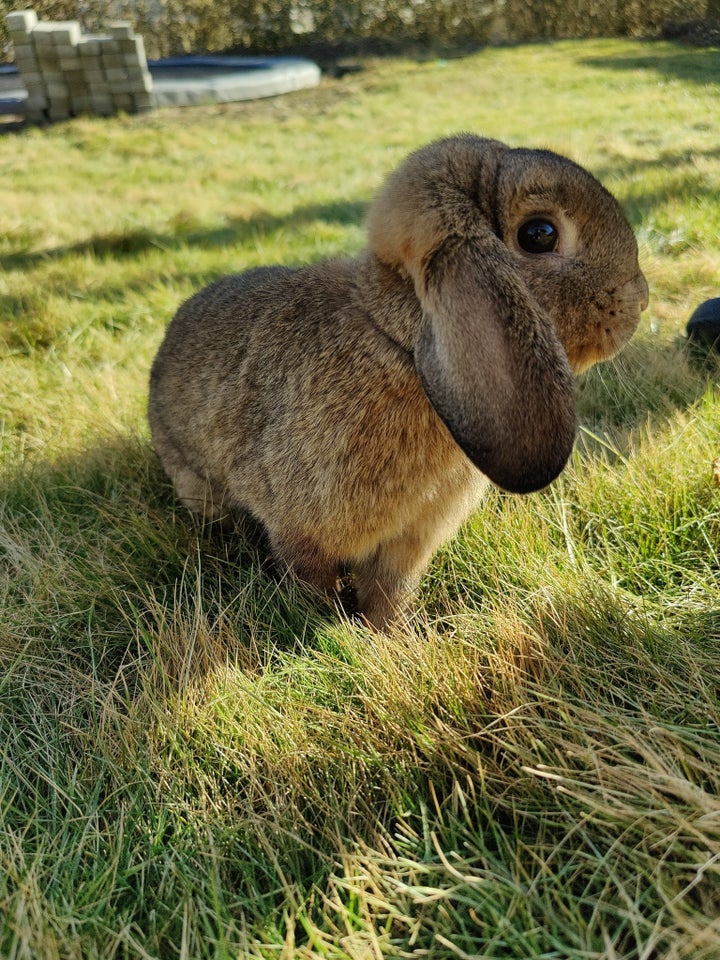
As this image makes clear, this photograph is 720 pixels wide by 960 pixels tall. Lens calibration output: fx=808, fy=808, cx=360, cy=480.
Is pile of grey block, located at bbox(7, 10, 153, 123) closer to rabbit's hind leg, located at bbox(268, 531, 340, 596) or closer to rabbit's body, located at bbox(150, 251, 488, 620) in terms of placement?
rabbit's body, located at bbox(150, 251, 488, 620)

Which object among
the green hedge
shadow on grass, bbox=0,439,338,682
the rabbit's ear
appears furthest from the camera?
the green hedge

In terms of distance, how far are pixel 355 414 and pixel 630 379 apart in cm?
145

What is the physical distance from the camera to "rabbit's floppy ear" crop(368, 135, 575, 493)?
156 centimetres

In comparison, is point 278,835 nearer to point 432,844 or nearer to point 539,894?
point 432,844

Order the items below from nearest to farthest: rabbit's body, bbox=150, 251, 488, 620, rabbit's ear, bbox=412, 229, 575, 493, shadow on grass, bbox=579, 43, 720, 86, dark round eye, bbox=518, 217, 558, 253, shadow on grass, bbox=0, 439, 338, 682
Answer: rabbit's ear, bbox=412, 229, 575, 493, dark round eye, bbox=518, 217, 558, 253, rabbit's body, bbox=150, 251, 488, 620, shadow on grass, bbox=0, 439, 338, 682, shadow on grass, bbox=579, 43, 720, 86

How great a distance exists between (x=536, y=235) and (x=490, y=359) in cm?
46

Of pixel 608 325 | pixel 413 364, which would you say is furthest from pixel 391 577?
pixel 608 325

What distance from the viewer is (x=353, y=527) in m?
2.09

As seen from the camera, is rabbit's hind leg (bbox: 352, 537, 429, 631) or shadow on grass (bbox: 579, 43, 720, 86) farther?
shadow on grass (bbox: 579, 43, 720, 86)

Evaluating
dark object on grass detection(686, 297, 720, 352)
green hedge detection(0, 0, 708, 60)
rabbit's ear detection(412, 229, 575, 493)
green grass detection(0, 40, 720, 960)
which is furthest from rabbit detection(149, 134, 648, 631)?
green hedge detection(0, 0, 708, 60)

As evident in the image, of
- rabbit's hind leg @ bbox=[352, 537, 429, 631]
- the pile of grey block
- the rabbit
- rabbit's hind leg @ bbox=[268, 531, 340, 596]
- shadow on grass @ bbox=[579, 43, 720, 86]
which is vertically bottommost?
rabbit's hind leg @ bbox=[352, 537, 429, 631]

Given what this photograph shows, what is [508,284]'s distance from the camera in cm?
160

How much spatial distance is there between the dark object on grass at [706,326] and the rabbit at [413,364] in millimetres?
1350

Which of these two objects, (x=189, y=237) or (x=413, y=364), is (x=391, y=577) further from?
(x=189, y=237)
